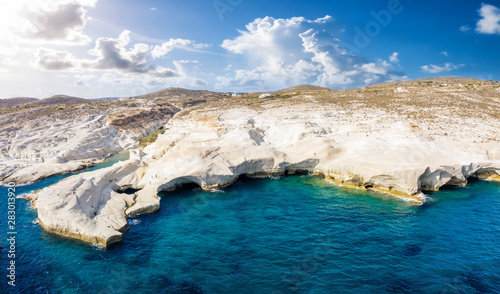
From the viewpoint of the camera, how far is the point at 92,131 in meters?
59.3

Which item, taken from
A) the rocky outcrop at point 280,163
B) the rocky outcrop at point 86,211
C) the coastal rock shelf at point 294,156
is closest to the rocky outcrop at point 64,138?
the coastal rock shelf at point 294,156

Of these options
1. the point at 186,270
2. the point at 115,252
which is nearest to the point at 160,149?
the point at 115,252

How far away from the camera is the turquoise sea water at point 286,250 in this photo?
1562 cm

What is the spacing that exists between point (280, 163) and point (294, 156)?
2363mm

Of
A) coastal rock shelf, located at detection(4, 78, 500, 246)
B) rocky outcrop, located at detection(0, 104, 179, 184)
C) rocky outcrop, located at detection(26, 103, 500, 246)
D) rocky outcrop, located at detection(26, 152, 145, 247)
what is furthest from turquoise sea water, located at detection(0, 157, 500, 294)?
rocky outcrop, located at detection(0, 104, 179, 184)

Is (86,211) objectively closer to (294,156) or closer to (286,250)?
(286,250)

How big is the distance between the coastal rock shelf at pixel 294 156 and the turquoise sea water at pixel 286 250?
2207 millimetres

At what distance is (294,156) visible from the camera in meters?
34.9

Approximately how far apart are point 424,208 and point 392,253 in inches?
381

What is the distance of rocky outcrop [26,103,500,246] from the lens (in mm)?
23734

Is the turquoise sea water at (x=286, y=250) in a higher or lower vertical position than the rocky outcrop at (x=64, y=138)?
lower

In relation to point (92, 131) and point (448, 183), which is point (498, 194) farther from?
point (92, 131)

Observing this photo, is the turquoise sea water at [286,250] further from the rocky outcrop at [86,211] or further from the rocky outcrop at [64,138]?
the rocky outcrop at [64,138]

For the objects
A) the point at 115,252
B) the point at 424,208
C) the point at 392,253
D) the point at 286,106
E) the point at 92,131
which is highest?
the point at 286,106
